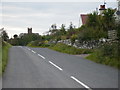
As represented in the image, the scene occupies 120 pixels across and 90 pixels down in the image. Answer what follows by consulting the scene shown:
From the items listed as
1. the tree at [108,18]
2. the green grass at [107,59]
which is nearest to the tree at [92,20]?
the tree at [108,18]

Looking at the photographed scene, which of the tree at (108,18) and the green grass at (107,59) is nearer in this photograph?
the green grass at (107,59)

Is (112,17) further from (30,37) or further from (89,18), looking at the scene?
(30,37)

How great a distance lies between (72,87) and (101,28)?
21.5m

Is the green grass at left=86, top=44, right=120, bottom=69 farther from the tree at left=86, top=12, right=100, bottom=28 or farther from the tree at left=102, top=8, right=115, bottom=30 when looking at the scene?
the tree at left=86, top=12, right=100, bottom=28

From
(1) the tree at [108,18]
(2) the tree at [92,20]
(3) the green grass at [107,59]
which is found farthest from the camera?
(2) the tree at [92,20]

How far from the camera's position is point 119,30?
2011 cm

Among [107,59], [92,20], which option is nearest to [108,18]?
[92,20]

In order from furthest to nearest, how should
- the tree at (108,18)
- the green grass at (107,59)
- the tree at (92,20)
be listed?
A: the tree at (92,20)
the tree at (108,18)
the green grass at (107,59)

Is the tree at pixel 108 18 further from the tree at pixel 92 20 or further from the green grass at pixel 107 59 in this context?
the green grass at pixel 107 59

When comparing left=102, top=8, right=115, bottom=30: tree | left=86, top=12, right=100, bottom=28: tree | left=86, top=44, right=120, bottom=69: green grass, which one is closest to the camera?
left=86, top=44, right=120, bottom=69: green grass

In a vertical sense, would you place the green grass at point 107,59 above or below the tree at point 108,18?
below

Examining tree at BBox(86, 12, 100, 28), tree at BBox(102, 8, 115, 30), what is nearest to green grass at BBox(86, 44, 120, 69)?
tree at BBox(102, 8, 115, 30)

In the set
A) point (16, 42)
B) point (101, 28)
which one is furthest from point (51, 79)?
point (16, 42)

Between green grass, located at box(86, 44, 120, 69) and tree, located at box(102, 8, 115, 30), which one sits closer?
green grass, located at box(86, 44, 120, 69)
